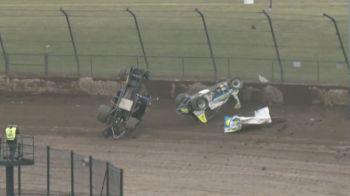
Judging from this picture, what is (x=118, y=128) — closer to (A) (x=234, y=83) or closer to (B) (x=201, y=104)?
(B) (x=201, y=104)

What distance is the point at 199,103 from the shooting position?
86.9 ft

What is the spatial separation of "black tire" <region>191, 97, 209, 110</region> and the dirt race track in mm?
685

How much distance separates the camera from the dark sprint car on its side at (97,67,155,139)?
25.7 meters

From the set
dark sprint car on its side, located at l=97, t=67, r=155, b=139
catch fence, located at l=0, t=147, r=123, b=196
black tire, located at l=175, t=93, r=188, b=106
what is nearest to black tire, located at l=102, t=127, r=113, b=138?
dark sprint car on its side, located at l=97, t=67, r=155, b=139

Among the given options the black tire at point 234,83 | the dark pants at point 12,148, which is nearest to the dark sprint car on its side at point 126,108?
the black tire at point 234,83

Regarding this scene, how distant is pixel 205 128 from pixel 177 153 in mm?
2992

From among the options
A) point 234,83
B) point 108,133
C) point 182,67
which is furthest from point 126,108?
point 182,67

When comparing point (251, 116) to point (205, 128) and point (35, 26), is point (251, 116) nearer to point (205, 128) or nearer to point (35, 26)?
point (205, 128)

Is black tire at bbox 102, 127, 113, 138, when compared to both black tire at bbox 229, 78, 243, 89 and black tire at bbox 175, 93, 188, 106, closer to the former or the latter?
black tire at bbox 175, 93, 188, 106

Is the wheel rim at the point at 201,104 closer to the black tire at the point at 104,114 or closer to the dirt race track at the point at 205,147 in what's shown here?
the dirt race track at the point at 205,147

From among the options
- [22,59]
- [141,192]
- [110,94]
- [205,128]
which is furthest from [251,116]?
[22,59]

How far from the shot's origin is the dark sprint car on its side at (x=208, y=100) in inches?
1043

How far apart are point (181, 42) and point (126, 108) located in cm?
1192

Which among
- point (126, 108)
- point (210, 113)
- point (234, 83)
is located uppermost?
point (234, 83)
